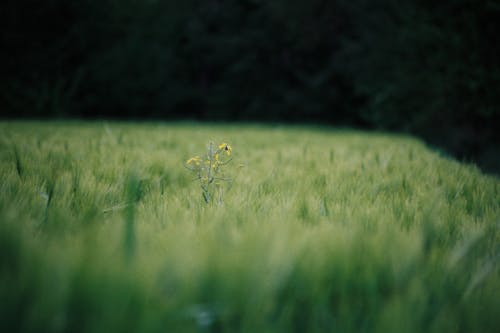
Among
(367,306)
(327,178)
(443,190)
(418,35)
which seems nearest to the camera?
(367,306)

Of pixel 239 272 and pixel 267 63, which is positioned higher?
pixel 267 63

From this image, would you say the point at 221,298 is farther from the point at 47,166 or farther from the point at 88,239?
the point at 47,166

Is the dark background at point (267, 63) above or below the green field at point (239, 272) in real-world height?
above

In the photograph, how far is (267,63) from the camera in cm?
1820

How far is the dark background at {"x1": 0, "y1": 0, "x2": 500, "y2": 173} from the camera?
8039 mm

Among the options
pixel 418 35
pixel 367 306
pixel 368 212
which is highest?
pixel 418 35

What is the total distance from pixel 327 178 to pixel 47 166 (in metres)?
1.48

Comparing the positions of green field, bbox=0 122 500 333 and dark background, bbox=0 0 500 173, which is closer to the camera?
green field, bbox=0 122 500 333

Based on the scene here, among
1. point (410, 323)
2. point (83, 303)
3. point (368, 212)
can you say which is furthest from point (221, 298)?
point (368, 212)

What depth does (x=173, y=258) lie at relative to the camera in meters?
0.62

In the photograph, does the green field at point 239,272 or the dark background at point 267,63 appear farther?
the dark background at point 267,63

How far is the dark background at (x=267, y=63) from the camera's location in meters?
8.04

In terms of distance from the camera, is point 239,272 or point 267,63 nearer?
point 239,272

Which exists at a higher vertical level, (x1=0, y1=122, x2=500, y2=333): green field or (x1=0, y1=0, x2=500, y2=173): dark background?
(x1=0, y1=0, x2=500, y2=173): dark background
